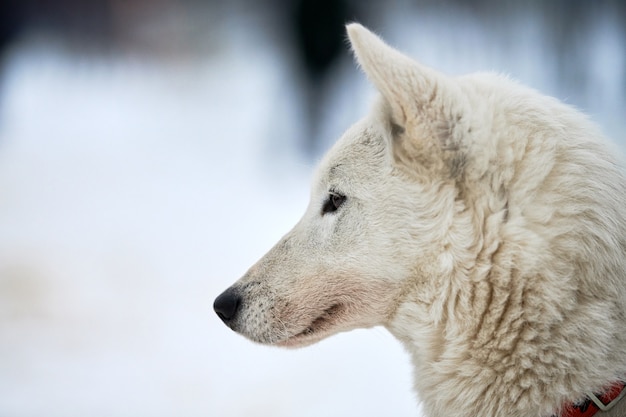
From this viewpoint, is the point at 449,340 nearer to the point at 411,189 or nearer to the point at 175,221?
the point at 411,189

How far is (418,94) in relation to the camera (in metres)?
1.98

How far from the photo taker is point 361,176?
2.26 meters

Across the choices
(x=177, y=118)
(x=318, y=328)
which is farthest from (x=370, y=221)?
(x=177, y=118)

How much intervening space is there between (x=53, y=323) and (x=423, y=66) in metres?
5.02

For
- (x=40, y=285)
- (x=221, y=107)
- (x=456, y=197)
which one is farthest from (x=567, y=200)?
(x=221, y=107)

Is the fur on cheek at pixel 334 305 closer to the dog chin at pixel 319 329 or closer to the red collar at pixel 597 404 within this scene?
the dog chin at pixel 319 329

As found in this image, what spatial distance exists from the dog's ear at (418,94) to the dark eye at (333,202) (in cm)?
38

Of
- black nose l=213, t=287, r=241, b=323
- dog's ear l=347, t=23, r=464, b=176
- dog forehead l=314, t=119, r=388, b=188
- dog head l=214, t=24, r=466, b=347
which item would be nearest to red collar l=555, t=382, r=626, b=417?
dog head l=214, t=24, r=466, b=347

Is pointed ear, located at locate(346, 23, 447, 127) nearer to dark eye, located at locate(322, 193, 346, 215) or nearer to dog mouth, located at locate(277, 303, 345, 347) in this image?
dark eye, located at locate(322, 193, 346, 215)

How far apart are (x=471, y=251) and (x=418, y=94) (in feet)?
1.60

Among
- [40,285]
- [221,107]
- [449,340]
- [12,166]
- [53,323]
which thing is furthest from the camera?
[221,107]

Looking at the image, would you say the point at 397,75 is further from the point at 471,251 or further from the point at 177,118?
the point at 177,118

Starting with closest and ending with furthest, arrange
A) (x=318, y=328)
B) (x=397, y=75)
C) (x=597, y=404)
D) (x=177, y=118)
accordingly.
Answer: (x=597, y=404), (x=397, y=75), (x=318, y=328), (x=177, y=118)

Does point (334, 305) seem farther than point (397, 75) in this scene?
Yes
